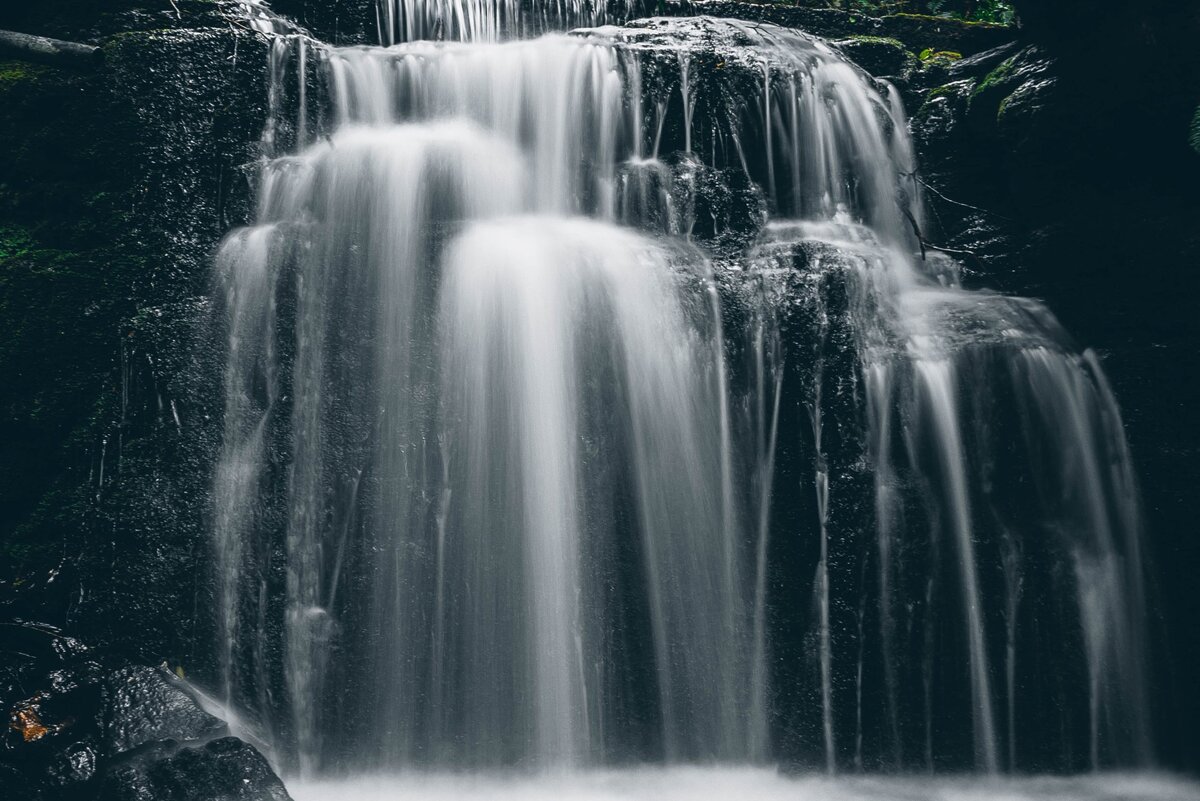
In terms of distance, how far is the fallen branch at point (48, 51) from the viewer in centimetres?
563

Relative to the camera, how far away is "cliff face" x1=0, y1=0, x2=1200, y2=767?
475cm

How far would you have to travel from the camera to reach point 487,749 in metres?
4.59

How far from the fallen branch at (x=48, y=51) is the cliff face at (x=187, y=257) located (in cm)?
8

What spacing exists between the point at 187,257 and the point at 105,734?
2.81 m

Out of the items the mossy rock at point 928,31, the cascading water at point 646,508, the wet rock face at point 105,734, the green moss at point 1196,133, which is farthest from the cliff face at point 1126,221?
the wet rock face at point 105,734

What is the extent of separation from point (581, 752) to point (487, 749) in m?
0.53

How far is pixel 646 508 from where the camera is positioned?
16.2 ft

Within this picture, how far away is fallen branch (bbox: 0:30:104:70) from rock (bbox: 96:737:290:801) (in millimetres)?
4542

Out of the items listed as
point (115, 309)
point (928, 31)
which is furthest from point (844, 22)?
point (115, 309)

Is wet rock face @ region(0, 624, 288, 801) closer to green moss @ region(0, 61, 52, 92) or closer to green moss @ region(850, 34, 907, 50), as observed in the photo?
green moss @ region(0, 61, 52, 92)

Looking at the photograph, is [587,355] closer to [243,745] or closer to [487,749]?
[487,749]

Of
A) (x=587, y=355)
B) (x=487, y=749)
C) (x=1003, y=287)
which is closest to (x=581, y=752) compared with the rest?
(x=487, y=749)

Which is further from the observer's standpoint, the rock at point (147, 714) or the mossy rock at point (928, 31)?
the mossy rock at point (928, 31)

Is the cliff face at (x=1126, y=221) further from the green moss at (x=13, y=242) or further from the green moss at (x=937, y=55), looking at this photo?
the green moss at (x=13, y=242)
